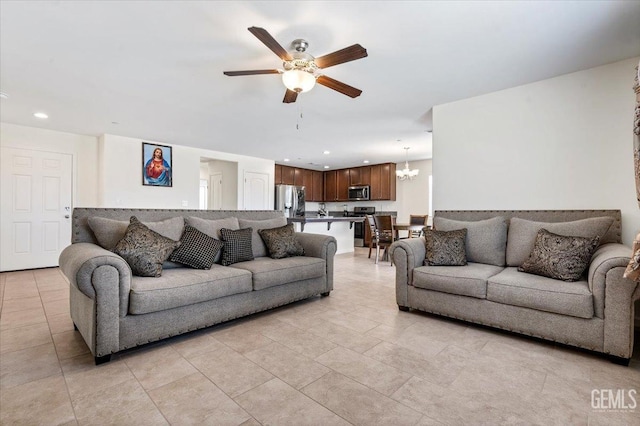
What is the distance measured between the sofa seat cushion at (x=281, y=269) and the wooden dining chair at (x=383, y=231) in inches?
103

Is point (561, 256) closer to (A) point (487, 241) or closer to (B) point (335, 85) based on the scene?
(A) point (487, 241)

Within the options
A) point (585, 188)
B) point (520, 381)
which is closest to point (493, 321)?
point (520, 381)

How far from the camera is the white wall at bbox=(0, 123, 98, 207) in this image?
4.75 meters

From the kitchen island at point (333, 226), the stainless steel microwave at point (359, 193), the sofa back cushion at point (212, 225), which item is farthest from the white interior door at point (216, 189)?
the sofa back cushion at point (212, 225)

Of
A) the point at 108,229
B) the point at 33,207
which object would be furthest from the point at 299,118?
the point at 33,207

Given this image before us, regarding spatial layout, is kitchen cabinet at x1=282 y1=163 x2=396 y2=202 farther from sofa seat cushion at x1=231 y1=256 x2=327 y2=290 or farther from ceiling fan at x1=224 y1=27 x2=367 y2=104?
ceiling fan at x1=224 y1=27 x2=367 y2=104

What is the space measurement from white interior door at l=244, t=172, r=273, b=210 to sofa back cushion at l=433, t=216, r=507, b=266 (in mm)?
5275

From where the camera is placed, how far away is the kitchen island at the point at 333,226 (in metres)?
5.99

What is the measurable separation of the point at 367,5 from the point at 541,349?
2720mm

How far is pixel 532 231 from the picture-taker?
2.82m

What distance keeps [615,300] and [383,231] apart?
398 centimetres

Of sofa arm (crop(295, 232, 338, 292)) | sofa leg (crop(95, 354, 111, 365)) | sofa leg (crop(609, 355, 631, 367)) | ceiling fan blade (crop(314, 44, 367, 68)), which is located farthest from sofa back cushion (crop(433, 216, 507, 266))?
sofa leg (crop(95, 354, 111, 365))

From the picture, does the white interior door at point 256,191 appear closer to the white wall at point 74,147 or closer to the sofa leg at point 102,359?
the white wall at point 74,147

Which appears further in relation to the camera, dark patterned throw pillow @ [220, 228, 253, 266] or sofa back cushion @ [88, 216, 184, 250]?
dark patterned throw pillow @ [220, 228, 253, 266]
